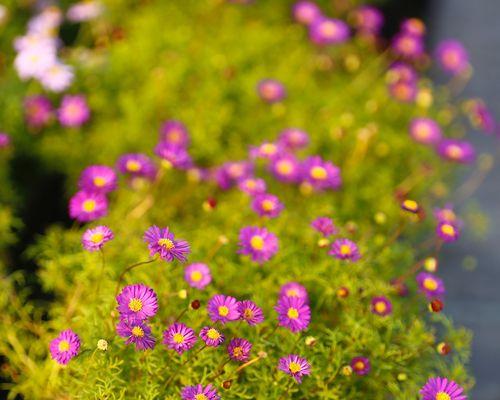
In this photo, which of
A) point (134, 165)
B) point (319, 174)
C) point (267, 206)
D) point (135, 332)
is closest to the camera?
point (135, 332)

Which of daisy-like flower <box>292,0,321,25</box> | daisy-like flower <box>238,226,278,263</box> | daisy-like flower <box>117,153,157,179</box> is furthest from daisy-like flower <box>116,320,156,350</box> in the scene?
daisy-like flower <box>292,0,321,25</box>

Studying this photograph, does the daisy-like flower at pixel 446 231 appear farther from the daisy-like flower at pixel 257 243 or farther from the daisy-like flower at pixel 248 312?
the daisy-like flower at pixel 248 312

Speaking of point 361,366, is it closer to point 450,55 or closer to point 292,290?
point 292,290

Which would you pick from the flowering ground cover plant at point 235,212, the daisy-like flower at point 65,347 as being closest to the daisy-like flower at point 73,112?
the flowering ground cover plant at point 235,212

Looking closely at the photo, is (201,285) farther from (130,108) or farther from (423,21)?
(423,21)

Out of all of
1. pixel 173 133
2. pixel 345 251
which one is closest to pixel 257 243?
pixel 345 251

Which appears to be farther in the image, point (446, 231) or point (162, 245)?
point (446, 231)

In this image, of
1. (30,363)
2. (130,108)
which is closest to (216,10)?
(130,108)
